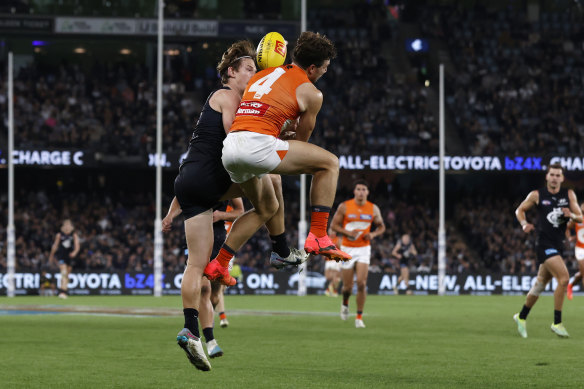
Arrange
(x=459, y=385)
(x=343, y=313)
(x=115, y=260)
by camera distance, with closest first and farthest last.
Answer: (x=459, y=385)
(x=343, y=313)
(x=115, y=260)

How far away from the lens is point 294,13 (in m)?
41.5

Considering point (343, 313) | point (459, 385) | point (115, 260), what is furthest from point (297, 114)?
point (115, 260)

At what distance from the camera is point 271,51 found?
862 cm

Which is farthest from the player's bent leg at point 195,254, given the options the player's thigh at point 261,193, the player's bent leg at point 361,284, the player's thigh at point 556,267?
the player's bent leg at point 361,284

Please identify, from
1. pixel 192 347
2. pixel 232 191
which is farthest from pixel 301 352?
pixel 192 347

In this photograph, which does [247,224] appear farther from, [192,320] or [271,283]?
[271,283]

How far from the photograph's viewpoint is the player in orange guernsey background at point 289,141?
8312mm

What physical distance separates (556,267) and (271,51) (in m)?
8.43

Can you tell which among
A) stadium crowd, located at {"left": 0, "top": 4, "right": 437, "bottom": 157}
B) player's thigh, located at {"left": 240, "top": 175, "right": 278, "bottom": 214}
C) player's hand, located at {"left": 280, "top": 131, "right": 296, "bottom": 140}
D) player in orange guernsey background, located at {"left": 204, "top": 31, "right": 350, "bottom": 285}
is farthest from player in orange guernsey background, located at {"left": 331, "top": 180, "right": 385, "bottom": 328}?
stadium crowd, located at {"left": 0, "top": 4, "right": 437, "bottom": 157}

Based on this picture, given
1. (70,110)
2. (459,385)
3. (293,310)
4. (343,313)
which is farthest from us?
(70,110)

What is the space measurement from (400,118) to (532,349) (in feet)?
93.2

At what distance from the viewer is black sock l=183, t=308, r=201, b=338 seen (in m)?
9.01

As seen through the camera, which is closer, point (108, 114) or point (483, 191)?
point (108, 114)

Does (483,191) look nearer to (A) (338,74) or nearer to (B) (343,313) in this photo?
(A) (338,74)
